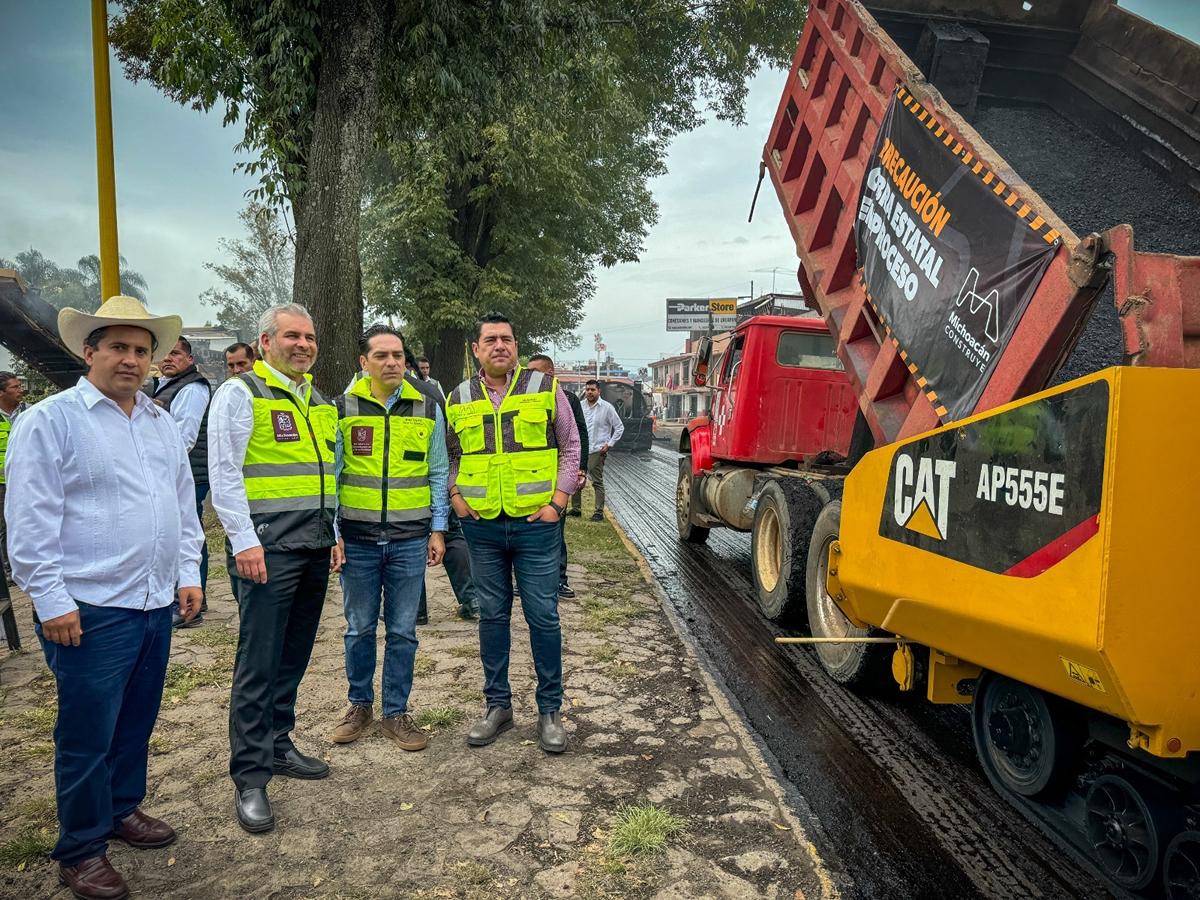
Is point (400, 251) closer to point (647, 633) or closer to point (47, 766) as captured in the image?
point (647, 633)

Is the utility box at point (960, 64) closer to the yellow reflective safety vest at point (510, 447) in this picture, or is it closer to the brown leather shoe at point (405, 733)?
the yellow reflective safety vest at point (510, 447)

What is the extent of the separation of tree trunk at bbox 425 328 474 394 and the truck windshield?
10868 mm

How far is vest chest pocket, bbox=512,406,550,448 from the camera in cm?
358

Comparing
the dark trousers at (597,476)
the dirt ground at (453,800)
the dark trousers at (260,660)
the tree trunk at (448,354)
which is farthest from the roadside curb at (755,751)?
the tree trunk at (448,354)

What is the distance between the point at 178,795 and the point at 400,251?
15385mm

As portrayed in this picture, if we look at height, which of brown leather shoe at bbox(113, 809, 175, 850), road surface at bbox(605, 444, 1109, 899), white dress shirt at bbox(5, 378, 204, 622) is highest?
white dress shirt at bbox(5, 378, 204, 622)

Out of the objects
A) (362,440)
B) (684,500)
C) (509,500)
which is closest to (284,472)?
(362,440)

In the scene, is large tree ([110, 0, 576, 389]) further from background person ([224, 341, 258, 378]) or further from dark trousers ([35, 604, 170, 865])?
dark trousers ([35, 604, 170, 865])

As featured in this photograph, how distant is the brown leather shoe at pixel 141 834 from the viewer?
2.71 m

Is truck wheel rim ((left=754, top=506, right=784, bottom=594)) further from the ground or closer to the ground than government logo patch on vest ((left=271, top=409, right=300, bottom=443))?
closer to the ground

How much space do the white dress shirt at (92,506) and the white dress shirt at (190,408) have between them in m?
2.59

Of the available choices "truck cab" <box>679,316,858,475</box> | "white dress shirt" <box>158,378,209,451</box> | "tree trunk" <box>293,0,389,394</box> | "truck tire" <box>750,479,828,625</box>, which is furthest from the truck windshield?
"white dress shirt" <box>158,378,209,451</box>

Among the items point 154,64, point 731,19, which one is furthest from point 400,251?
point 731,19

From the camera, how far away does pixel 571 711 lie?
4020 millimetres
